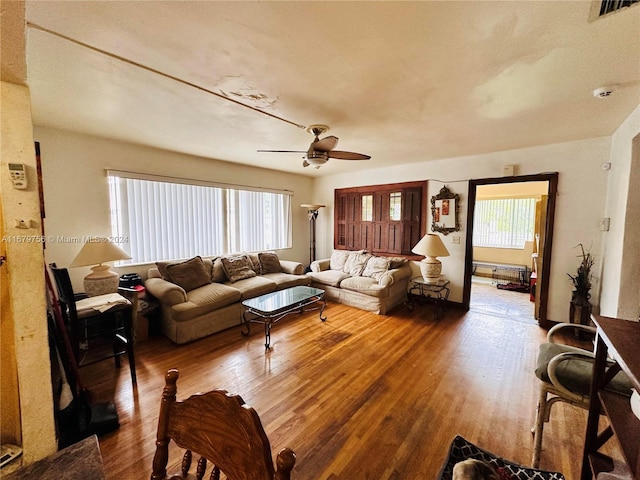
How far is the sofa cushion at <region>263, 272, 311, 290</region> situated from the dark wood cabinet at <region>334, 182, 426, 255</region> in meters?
1.46

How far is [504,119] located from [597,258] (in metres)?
2.24

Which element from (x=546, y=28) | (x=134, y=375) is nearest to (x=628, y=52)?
(x=546, y=28)

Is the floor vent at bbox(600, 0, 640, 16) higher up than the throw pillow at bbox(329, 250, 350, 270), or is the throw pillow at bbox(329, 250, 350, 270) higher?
the floor vent at bbox(600, 0, 640, 16)

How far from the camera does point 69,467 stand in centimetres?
74

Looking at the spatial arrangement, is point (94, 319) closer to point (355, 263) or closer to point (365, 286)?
point (365, 286)

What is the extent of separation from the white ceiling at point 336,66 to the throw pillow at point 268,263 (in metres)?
2.35

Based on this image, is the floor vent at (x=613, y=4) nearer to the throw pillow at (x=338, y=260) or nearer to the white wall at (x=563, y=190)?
the white wall at (x=563, y=190)

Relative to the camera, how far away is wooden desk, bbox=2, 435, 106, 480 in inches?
28.2

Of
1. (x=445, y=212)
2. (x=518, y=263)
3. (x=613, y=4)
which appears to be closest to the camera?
(x=613, y=4)

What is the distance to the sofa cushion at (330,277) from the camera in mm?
4523

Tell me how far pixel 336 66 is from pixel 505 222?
683 cm

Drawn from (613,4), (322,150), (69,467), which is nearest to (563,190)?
(613,4)

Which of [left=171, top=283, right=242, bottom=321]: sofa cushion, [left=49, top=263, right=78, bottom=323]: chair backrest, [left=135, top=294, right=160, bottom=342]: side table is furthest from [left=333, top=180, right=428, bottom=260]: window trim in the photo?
[left=49, top=263, right=78, bottom=323]: chair backrest

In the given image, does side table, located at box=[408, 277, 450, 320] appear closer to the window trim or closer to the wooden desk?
the window trim
